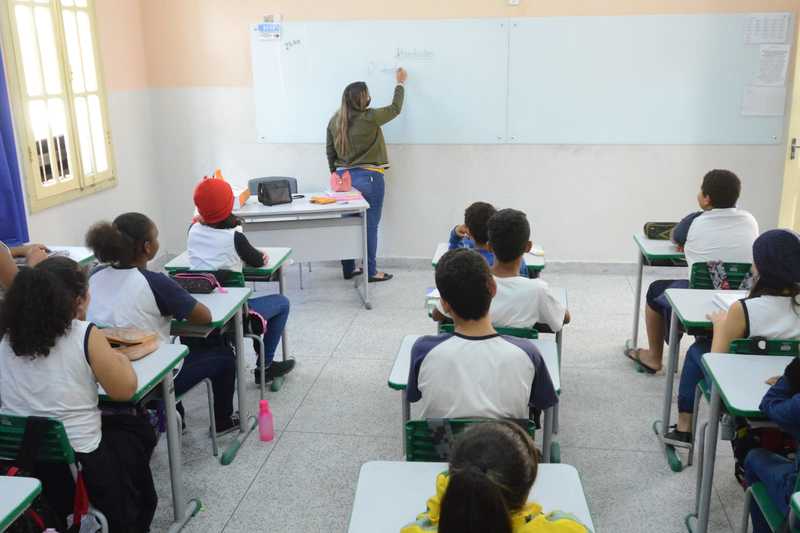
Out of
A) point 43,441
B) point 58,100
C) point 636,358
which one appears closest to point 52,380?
point 43,441

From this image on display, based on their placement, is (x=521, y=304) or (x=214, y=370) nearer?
(x=521, y=304)

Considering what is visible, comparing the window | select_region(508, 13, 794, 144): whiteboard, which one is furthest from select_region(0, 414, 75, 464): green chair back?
select_region(508, 13, 794, 144): whiteboard

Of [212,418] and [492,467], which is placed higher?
[492,467]

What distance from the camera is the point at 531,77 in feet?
19.0

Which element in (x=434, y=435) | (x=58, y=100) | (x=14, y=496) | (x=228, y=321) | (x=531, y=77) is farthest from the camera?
(x=531, y=77)

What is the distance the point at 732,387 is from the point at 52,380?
6.90 feet

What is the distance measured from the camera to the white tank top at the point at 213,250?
12.1 feet

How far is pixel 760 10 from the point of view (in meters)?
5.44

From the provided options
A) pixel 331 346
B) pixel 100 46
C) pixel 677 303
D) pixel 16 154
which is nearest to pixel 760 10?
pixel 677 303

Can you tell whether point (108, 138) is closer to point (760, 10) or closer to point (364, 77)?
point (364, 77)

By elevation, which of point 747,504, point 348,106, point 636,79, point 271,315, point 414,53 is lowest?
point 747,504

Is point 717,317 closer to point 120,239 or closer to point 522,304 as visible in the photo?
point 522,304

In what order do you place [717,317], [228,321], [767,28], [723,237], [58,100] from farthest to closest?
[767,28], [58,100], [723,237], [228,321], [717,317]

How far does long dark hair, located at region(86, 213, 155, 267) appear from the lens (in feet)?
9.15
